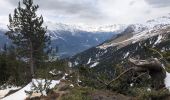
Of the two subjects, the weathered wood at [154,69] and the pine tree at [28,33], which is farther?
the pine tree at [28,33]

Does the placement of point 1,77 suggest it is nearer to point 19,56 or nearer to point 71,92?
point 19,56

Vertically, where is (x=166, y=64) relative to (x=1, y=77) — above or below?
above

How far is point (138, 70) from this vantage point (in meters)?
16.8

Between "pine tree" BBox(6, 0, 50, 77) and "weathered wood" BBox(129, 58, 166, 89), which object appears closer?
"weathered wood" BBox(129, 58, 166, 89)

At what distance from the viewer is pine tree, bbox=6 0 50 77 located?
207ft

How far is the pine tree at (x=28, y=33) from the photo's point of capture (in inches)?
2489

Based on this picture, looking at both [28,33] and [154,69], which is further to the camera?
[28,33]

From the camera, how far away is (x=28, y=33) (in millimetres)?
64875

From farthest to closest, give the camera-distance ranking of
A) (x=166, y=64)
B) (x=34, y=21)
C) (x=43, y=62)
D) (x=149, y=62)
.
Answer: (x=43, y=62) → (x=34, y=21) → (x=166, y=64) → (x=149, y=62)

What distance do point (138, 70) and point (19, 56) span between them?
2034 inches

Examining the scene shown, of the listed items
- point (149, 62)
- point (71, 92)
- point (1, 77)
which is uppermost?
point (149, 62)

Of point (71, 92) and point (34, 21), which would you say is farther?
point (34, 21)

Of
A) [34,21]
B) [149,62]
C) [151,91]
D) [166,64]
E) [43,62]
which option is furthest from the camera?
[43,62]

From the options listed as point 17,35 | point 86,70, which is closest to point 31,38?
point 17,35
